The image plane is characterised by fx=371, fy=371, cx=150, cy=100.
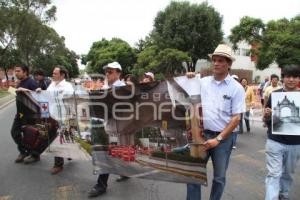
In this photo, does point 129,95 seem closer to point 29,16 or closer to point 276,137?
point 276,137

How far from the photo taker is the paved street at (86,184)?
16.4 feet

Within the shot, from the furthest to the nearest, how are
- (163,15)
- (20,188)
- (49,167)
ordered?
1. (163,15)
2. (49,167)
3. (20,188)

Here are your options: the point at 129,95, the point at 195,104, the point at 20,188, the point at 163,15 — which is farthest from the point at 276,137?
the point at 163,15

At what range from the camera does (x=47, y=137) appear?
584cm

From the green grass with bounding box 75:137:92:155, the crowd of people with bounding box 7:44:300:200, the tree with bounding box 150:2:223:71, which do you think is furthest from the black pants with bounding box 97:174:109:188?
the tree with bounding box 150:2:223:71

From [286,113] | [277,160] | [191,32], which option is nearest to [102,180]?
[277,160]

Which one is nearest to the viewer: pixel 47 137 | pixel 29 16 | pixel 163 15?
pixel 47 137

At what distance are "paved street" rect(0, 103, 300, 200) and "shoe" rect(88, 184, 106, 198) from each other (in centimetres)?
8

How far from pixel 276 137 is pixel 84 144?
247cm

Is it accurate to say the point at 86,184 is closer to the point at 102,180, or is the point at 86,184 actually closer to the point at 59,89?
the point at 102,180

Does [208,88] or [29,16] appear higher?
[29,16]

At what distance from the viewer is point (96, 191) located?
4918 millimetres

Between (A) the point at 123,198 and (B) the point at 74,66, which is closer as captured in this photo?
(A) the point at 123,198

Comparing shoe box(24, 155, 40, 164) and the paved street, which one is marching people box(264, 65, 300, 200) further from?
shoe box(24, 155, 40, 164)
